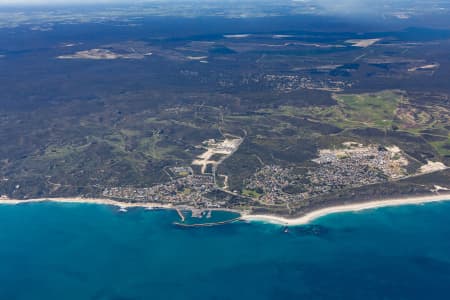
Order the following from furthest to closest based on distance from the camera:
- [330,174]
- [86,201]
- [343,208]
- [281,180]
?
1. [330,174]
2. [281,180]
3. [86,201]
4. [343,208]

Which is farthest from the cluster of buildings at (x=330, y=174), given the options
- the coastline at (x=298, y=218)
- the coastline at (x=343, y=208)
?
the coastline at (x=298, y=218)

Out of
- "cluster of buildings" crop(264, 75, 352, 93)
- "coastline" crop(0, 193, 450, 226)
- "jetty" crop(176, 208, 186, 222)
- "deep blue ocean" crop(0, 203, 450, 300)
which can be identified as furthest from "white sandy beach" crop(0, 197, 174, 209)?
"cluster of buildings" crop(264, 75, 352, 93)

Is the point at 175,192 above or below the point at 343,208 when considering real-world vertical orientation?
Result: below

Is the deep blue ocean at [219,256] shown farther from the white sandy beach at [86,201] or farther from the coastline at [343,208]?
the white sandy beach at [86,201]

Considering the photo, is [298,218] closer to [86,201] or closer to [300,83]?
[86,201]

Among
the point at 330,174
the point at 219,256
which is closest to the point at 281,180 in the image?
the point at 330,174

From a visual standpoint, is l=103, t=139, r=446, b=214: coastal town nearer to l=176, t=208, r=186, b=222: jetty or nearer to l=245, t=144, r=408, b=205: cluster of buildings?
l=245, t=144, r=408, b=205: cluster of buildings
